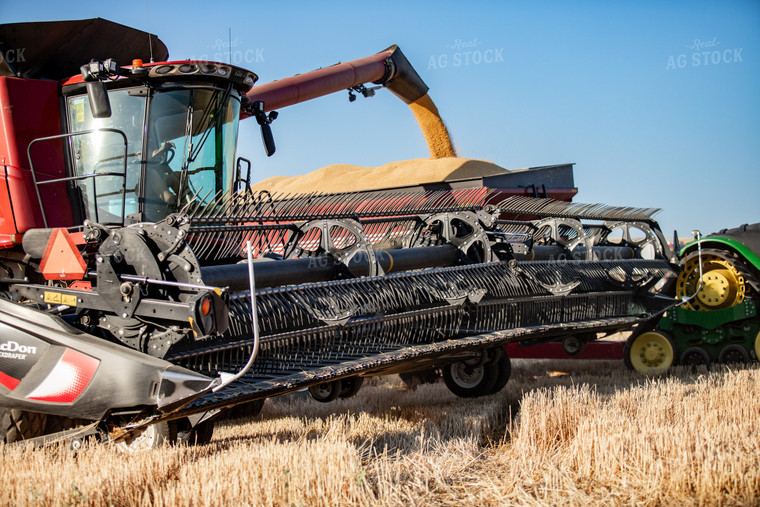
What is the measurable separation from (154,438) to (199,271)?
1.14m

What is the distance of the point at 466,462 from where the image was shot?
3.39 m

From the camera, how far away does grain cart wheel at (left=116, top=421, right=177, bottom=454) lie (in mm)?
3781

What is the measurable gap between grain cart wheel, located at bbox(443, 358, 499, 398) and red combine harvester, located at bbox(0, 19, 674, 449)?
0.06 feet

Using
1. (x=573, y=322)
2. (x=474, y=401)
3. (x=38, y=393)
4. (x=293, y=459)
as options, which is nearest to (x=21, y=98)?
(x=38, y=393)

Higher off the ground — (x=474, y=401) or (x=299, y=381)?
(x=299, y=381)

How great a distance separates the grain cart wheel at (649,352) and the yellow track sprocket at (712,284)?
16.7 inches

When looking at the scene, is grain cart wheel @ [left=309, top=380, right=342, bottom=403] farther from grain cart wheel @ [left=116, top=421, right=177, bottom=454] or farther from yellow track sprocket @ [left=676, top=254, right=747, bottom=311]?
yellow track sprocket @ [left=676, top=254, right=747, bottom=311]

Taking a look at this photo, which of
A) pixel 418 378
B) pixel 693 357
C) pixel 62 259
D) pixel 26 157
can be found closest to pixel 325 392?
pixel 418 378

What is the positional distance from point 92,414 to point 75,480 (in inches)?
11.9

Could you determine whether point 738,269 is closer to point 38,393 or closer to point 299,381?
point 299,381

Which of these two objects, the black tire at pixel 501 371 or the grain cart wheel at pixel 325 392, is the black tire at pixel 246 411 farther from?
the black tire at pixel 501 371

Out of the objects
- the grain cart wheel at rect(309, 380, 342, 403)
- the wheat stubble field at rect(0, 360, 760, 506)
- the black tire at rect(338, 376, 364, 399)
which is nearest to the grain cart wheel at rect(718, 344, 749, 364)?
the wheat stubble field at rect(0, 360, 760, 506)

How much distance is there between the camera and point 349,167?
480 inches

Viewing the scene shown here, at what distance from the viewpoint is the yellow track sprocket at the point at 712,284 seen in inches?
258
